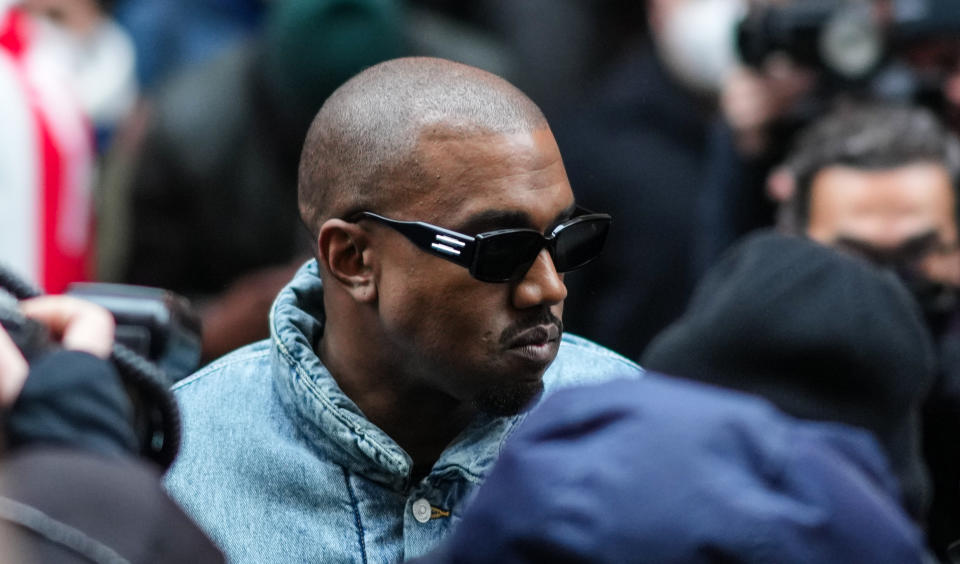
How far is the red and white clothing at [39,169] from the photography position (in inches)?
161

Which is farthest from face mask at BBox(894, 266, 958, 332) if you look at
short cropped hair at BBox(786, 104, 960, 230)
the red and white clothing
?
the red and white clothing

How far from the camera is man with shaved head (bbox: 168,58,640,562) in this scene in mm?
2297

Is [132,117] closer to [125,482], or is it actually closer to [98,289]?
[98,289]

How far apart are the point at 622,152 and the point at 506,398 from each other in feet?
7.05

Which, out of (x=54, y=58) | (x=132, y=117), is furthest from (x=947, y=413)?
(x=54, y=58)

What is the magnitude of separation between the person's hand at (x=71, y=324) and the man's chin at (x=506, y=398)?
64cm

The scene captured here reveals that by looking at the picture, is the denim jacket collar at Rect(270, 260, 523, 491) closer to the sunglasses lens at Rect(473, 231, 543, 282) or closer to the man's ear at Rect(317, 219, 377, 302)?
the man's ear at Rect(317, 219, 377, 302)

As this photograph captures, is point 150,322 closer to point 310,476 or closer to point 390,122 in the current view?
point 310,476

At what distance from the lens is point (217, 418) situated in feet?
8.02

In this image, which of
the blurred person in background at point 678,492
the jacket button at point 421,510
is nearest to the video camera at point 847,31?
the jacket button at point 421,510

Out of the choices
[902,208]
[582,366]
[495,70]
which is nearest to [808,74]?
[902,208]

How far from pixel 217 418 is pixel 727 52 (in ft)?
9.93

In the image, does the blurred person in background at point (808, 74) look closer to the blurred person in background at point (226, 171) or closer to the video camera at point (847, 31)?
the video camera at point (847, 31)

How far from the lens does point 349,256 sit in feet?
7.97
